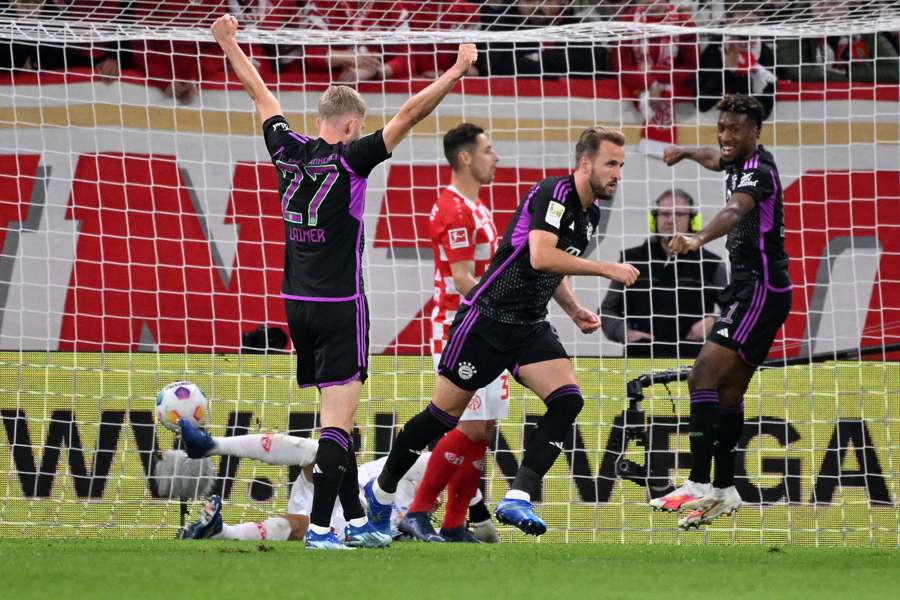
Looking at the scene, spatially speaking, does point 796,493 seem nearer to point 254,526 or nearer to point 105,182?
point 254,526

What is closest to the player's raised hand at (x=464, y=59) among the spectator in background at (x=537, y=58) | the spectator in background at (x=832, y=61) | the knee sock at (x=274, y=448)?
the knee sock at (x=274, y=448)

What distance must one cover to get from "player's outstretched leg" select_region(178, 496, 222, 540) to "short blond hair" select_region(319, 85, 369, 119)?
2284mm

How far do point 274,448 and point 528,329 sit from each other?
1747 mm

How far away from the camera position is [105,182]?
1038cm

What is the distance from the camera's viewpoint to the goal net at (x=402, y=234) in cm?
908

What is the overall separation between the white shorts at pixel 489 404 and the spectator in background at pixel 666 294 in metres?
2.20

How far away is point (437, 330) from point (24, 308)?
3.59 m

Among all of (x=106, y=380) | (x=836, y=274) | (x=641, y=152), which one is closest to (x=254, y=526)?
(x=106, y=380)

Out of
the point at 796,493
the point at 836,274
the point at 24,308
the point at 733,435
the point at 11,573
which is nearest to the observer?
the point at 11,573

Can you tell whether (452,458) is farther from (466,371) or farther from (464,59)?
(464,59)

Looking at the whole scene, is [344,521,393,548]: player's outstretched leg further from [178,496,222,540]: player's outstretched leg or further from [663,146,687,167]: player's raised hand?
[663,146,687,167]: player's raised hand

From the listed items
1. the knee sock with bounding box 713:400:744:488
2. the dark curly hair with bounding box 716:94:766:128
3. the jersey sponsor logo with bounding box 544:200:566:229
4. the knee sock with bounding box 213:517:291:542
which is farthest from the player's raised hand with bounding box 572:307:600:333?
the knee sock with bounding box 213:517:291:542

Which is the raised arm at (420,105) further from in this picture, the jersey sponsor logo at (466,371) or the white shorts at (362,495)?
the white shorts at (362,495)

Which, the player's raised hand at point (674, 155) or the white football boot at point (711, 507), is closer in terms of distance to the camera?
the white football boot at point (711, 507)
